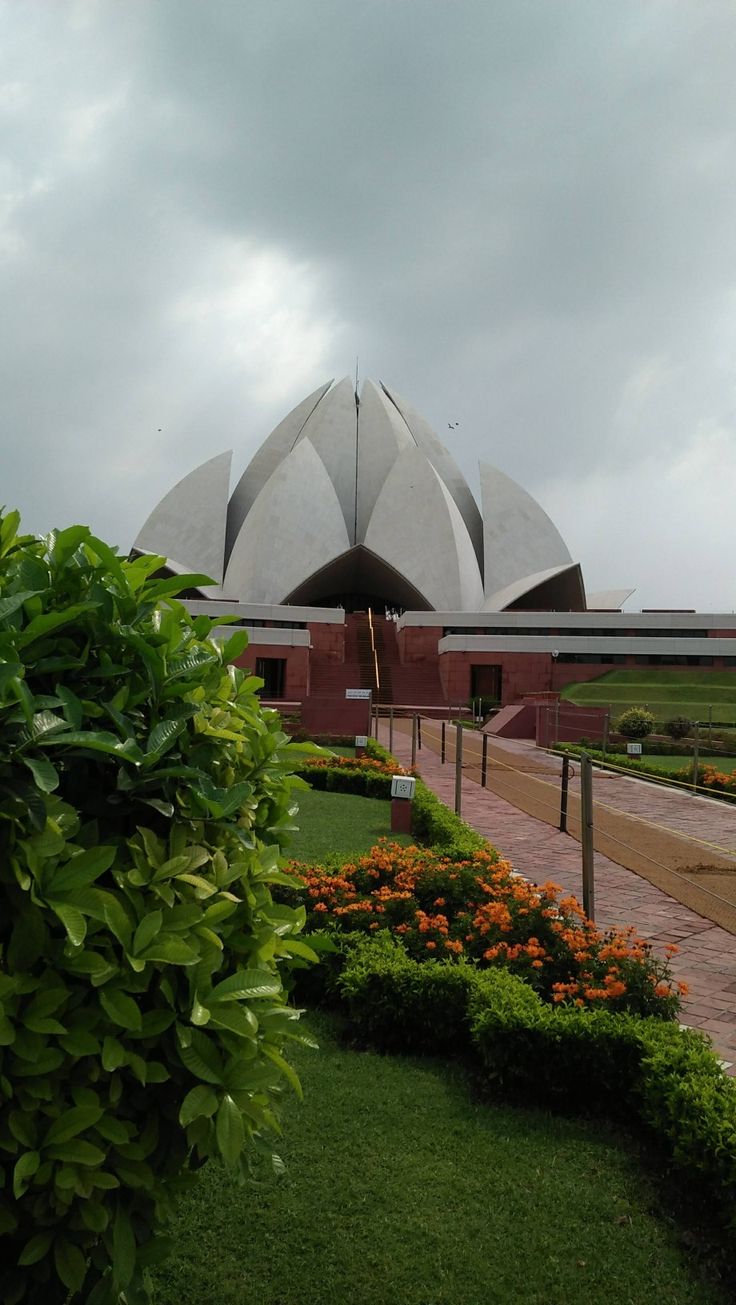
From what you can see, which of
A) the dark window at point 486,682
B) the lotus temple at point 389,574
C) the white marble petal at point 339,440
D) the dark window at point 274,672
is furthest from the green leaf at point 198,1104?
the white marble petal at point 339,440

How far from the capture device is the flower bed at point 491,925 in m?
2.75

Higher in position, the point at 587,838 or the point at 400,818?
the point at 587,838

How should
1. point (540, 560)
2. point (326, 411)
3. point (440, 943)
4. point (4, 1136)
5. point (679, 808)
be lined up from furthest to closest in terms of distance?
point (326, 411) → point (540, 560) → point (679, 808) → point (440, 943) → point (4, 1136)

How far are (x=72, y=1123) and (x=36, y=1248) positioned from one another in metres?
0.19

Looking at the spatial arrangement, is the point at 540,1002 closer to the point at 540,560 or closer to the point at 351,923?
the point at 351,923

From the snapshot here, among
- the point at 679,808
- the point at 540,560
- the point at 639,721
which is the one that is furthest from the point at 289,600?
the point at 679,808

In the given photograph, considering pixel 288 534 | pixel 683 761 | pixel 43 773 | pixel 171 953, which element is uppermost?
pixel 288 534

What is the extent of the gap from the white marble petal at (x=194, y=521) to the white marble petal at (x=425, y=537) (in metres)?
6.34

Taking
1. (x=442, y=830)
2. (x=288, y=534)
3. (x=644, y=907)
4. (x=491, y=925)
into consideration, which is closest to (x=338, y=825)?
(x=442, y=830)

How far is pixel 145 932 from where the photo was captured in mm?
1134

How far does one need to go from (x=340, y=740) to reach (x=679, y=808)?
574 cm

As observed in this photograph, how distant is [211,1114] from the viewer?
3.86ft

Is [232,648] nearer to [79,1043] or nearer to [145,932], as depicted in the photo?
[145,932]

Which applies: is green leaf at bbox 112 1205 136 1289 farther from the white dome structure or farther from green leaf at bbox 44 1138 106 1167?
the white dome structure
